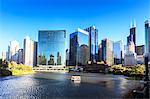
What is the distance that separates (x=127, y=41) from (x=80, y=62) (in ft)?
34.5

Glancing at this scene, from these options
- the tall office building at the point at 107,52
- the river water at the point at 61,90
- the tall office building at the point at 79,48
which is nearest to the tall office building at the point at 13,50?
the tall office building at the point at 79,48

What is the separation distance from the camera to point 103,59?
29828 millimetres

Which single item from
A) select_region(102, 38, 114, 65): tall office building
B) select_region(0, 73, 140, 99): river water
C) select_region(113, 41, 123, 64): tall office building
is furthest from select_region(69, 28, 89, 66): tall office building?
select_region(0, 73, 140, 99): river water

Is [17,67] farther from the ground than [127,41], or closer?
closer

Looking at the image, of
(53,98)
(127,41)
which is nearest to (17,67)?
(127,41)

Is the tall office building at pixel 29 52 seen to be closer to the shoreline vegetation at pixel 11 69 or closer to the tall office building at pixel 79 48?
the shoreline vegetation at pixel 11 69

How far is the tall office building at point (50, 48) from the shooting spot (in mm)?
32125

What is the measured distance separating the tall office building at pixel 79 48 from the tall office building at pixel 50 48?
2230 millimetres

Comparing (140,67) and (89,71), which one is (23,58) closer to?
(89,71)

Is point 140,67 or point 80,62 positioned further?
point 80,62

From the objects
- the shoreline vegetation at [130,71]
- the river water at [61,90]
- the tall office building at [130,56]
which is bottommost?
the river water at [61,90]

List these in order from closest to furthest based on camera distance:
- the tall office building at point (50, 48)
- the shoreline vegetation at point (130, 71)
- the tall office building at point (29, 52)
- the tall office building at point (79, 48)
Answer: the shoreline vegetation at point (130, 71), the tall office building at point (29, 52), the tall office building at point (79, 48), the tall office building at point (50, 48)

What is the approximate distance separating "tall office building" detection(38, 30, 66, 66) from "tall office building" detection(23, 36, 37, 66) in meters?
0.91

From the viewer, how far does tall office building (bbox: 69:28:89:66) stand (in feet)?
95.8
